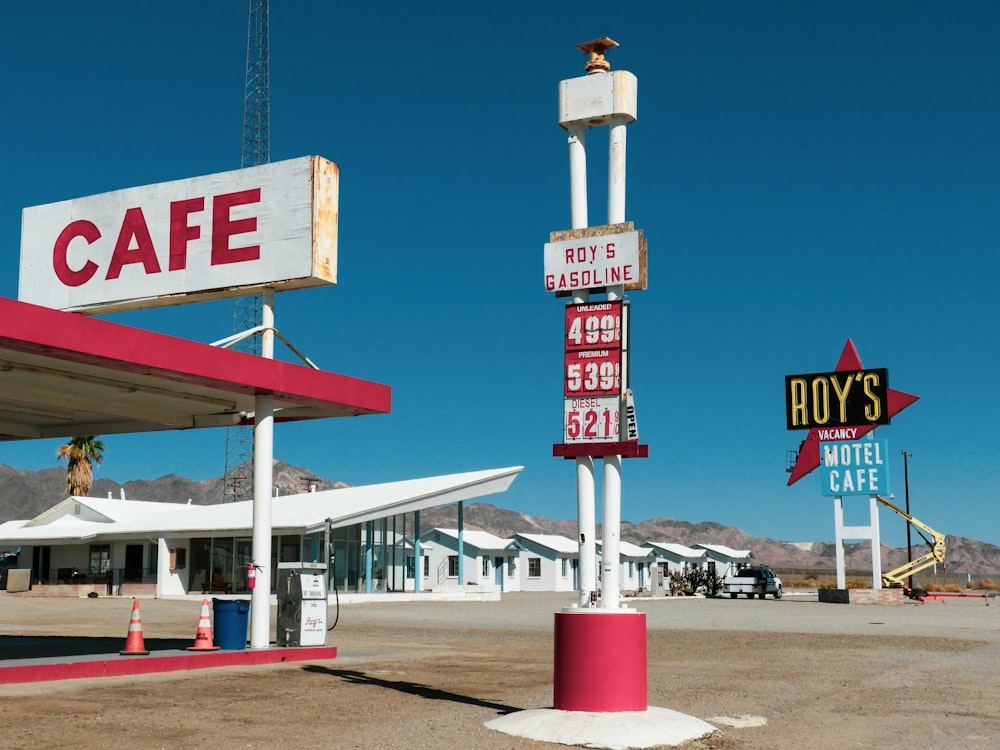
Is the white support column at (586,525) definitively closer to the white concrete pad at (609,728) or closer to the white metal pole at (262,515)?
the white concrete pad at (609,728)

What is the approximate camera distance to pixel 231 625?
56.8ft

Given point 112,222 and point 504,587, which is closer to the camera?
point 112,222

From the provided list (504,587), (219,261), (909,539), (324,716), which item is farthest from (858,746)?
(909,539)

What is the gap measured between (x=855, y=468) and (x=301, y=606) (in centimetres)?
3802

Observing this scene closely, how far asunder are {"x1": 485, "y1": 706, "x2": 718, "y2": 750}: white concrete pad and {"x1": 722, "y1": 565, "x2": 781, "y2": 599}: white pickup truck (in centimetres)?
4734

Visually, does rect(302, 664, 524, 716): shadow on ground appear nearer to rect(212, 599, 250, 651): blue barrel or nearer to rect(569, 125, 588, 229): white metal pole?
rect(212, 599, 250, 651): blue barrel

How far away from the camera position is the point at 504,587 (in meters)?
74.4

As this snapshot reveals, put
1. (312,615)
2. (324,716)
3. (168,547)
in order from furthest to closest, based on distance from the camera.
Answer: (168,547) < (312,615) < (324,716)

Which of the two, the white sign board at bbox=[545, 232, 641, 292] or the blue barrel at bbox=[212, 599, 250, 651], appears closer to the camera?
the white sign board at bbox=[545, 232, 641, 292]

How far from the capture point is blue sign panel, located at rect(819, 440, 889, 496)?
165 feet

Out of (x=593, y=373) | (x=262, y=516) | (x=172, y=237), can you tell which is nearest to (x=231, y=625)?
(x=262, y=516)

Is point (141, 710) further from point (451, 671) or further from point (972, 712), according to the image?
point (972, 712)

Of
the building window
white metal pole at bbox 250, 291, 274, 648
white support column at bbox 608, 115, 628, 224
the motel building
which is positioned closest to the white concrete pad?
white support column at bbox 608, 115, 628, 224

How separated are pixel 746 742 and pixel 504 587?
65.0 meters
